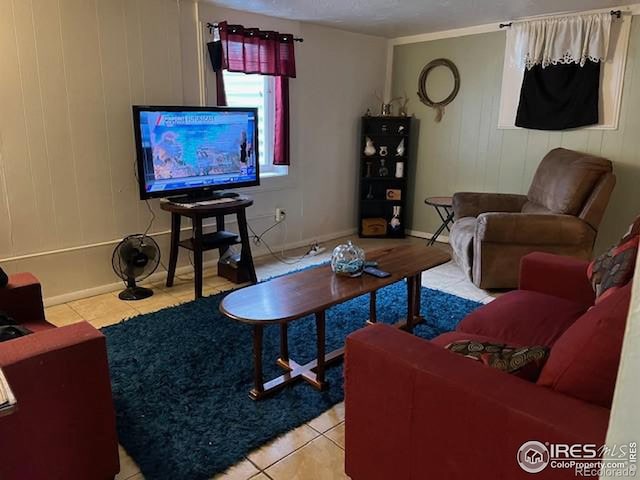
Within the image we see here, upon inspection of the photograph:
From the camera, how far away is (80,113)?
3.31 meters

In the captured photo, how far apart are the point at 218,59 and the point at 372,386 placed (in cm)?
315

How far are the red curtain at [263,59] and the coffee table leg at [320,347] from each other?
236cm

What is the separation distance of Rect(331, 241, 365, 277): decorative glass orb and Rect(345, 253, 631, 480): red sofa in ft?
2.62

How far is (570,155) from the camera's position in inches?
155

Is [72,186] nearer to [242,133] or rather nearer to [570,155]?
[242,133]

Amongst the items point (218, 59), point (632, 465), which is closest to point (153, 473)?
point (632, 465)

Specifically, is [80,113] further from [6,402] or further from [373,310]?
[6,402]

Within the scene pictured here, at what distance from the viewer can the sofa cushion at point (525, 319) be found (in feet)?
6.51

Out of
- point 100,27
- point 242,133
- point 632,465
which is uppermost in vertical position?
point 100,27

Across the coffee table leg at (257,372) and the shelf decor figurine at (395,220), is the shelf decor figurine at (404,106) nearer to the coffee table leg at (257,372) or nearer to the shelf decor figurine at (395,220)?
the shelf decor figurine at (395,220)

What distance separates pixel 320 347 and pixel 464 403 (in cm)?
116

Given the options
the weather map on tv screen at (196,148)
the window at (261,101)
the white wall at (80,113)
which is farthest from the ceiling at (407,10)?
the weather map on tv screen at (196,148)

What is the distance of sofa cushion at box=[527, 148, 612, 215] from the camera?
3.62 meters

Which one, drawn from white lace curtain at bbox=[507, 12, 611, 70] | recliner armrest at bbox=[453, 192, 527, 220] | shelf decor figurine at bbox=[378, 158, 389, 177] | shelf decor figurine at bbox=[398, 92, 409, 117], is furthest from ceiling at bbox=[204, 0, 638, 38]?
recliner armrest at bbox=[453, 192, 527, 220]
